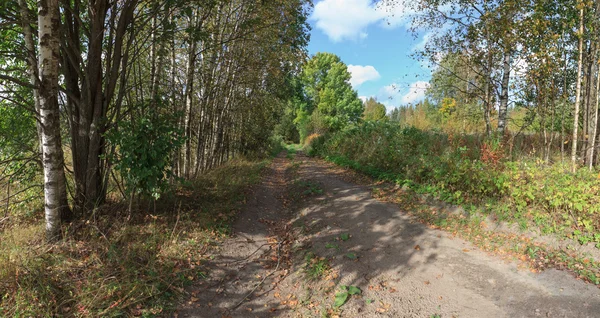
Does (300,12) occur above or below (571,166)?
above

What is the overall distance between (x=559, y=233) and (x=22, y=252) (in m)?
8.01

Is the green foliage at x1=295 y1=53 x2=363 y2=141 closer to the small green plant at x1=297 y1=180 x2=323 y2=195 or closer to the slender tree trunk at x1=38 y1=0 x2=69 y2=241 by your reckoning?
the small green plant at x1=297 y1=180 x2=323 y2=195

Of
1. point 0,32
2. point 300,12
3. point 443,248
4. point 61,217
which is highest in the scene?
point 300,12

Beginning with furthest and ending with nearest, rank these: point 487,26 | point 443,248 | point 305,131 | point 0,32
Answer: point 305,131 → point 487,26 → point 0,32 → point 443,248

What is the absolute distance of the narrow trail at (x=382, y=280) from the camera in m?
3.78

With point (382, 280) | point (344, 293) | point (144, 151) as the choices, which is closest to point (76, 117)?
point (144, 151)

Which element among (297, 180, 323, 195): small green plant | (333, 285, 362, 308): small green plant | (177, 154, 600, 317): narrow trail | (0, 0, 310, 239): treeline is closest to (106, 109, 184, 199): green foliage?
(0, 0, 310, 239): treeline

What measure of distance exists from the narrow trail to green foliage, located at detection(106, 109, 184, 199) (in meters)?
1.71

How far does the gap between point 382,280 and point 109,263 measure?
386cm

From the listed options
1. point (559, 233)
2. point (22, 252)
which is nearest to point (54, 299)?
point (22, 252)

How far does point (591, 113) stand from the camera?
8.33 meters

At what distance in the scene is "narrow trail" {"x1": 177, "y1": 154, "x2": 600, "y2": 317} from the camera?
12.4 feet

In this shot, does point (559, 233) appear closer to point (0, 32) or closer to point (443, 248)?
point (443, 248)

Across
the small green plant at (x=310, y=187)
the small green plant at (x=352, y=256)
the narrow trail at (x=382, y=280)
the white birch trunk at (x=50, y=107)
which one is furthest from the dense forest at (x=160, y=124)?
the small green plant at (x=352, y=256)
